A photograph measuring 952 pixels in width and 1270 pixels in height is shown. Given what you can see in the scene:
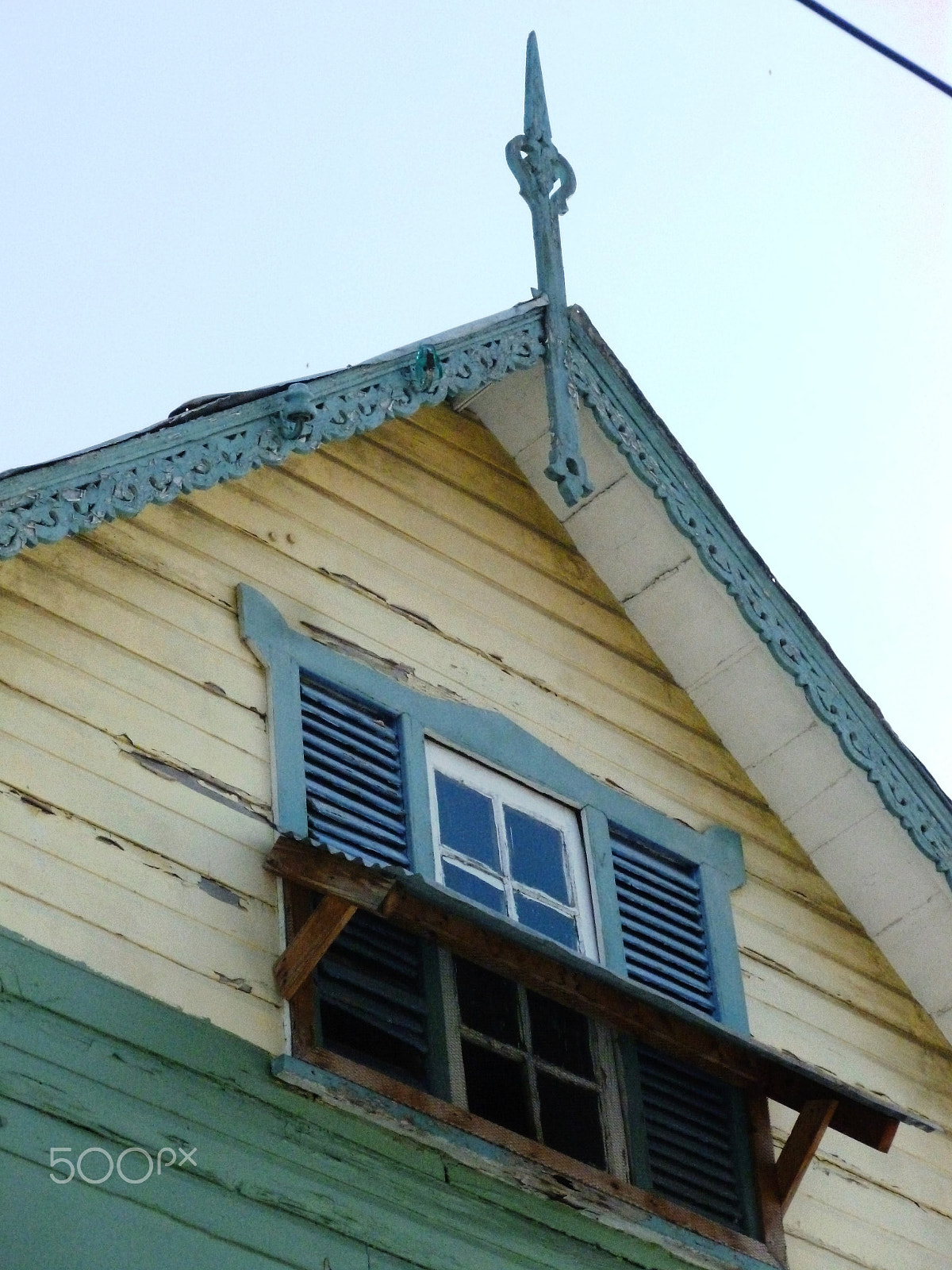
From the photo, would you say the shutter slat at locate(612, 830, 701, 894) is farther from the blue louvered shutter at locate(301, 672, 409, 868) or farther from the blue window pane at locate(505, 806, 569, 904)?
the blue louvered shutter at locate(301, 672, 409, 868)

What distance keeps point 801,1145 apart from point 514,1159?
45.7 inches

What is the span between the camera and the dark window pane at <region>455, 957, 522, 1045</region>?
25.1ft

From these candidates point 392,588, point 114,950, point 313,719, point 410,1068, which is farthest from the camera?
point 392,588

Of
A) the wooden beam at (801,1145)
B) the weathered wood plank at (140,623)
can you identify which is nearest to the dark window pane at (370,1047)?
the weathered wood plank at (140,623)

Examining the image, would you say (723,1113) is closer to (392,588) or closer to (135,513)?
(392,588)

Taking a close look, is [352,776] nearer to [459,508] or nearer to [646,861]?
[646,861]

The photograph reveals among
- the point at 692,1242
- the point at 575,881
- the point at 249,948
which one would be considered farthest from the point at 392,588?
the point at 692,1242

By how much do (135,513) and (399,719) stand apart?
1.39 metres

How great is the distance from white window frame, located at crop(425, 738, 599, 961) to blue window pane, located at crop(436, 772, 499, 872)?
0.06 ft

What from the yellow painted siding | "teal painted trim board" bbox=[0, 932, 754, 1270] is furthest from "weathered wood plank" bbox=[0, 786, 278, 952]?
"teal painted trim board" bbox=[0, 932, 754, 1270]

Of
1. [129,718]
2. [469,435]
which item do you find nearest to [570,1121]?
[129,718]

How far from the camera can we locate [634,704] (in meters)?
9.13

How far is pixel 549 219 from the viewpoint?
8.91 m

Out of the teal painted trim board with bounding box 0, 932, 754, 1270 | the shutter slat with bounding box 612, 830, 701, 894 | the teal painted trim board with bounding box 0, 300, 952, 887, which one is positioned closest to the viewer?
the teal painted trim board with bounding box 0, 932, 754, 1270
